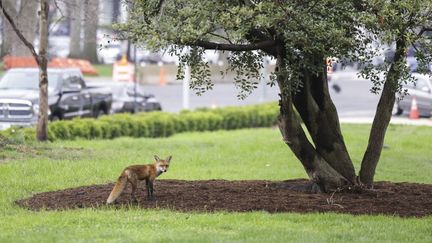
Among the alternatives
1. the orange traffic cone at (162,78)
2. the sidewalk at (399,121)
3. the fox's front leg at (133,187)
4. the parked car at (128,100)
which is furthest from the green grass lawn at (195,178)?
the orange traffic cone at (162,78)

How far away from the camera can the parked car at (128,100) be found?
30077mm

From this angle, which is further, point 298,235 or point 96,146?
point 96,146

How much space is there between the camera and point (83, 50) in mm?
63312

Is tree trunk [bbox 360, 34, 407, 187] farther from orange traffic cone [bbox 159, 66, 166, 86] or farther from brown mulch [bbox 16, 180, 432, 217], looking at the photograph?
orange traffic cone [bbox 159, 66, 166, 86]

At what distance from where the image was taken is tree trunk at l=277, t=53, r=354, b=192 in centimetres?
1112

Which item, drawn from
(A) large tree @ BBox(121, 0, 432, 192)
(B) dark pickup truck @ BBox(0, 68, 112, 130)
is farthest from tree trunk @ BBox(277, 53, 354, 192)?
(B) dark pickup truck @ BBox(0, 68, 112, 130)

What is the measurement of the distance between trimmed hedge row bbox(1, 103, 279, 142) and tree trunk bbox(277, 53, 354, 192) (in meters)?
7.38

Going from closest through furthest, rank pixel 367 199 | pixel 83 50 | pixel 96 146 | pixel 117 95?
pixel 367 199
pixel 96 146
pixel 117 95
pixel 83 50

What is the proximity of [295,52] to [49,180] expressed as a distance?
4.49 meters

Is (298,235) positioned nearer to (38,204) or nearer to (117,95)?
(38,204)

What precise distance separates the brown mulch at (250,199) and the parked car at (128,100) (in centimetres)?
1766

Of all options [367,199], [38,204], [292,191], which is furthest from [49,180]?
[367,199]

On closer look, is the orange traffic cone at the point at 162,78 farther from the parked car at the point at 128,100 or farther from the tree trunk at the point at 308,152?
the tree trunk at the point at 308,152

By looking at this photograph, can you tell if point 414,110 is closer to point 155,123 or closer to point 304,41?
point 155,123
